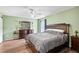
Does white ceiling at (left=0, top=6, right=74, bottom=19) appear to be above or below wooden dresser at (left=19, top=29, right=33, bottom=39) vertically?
above

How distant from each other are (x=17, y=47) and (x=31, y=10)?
79 cm

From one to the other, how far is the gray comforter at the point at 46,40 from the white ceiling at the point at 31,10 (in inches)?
15.8

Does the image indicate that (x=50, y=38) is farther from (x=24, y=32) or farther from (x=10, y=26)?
(x=10, y=26)

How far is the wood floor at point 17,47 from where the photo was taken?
1693 millimetres

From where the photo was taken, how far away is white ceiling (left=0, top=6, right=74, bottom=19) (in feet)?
5.41

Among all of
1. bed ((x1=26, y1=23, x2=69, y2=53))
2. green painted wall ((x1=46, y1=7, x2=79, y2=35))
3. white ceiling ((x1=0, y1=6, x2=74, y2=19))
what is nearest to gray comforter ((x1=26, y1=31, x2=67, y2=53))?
bed ((x1=26, y1=23, x2=69, y2=53))

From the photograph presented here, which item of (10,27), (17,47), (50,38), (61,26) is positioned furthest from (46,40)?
(10,27)

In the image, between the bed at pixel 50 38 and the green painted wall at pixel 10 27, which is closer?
the bed at pixel 50 38

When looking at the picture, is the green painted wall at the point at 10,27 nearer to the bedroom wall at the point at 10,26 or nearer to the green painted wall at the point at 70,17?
the bedroom wall at the point at 10,26

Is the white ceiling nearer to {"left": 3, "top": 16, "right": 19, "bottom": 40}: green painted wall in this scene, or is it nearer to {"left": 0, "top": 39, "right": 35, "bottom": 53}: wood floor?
{"left": 3, "top": 16, "right": 19, "bottom": 40}: green painted wall

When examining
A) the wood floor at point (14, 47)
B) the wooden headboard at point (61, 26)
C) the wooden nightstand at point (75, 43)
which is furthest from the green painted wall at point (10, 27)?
the wooden nightstand at point (75, 43)

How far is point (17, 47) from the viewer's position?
1.71 metres

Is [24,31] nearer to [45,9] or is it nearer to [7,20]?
[7,20]
